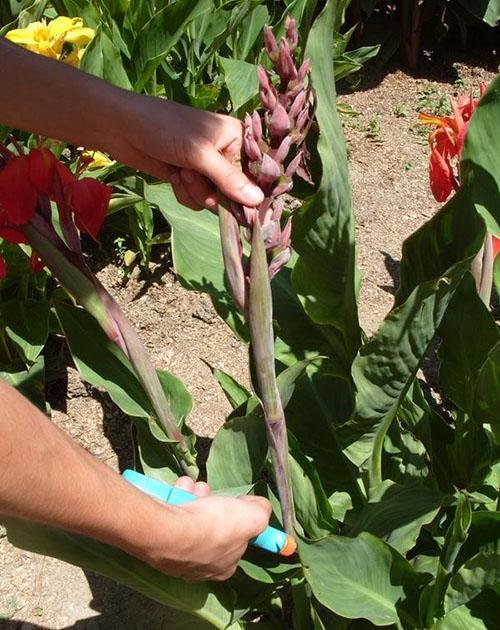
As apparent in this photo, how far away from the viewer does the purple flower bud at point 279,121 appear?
32.2 inches

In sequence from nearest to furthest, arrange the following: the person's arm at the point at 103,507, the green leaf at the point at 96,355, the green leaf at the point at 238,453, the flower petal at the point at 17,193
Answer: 1. the person's arm at the point at 103,507
2. the flower petal at the point at 17,193
3. the green leaf at the point at 238,453
4. the green leaf at the point at 96,355

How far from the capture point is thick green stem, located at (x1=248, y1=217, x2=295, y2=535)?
861mm

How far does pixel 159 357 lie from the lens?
204 centimetres

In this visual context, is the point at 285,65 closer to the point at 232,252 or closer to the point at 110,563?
the point at 232,252

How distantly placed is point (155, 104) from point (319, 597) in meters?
0.67

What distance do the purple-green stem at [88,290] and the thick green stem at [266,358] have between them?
178 mm

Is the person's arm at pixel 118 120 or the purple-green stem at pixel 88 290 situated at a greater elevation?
the person's arm at pixel 118 120

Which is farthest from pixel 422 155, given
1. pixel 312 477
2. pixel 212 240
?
pixel 312 477

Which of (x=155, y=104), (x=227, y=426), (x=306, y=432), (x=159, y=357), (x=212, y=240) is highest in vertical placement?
(x=155, y=104)

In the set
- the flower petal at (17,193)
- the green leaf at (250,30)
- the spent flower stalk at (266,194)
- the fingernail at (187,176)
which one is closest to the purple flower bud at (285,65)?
the spent flower stalk at (266,194)

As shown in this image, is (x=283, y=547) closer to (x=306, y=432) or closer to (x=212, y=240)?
(x=306, y=432)

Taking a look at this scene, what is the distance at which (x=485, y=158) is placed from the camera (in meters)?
1.10

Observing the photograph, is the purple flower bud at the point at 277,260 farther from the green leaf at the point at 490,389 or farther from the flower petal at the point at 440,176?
the flower petal at the point at 440,176

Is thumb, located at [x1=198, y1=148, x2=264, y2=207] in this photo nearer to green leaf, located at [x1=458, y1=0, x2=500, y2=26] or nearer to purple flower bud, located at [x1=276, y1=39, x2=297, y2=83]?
purple flower bud, located at [x1=276, y1=39, x2=297, y2=83]
